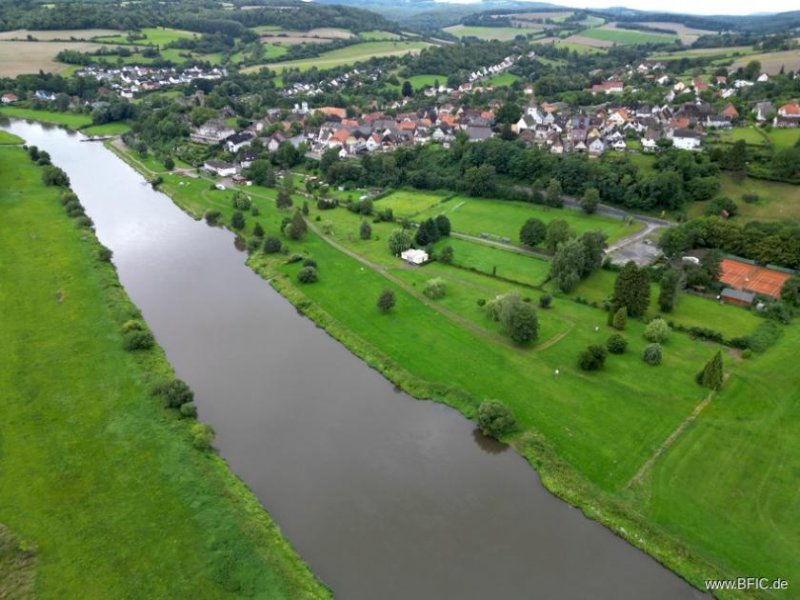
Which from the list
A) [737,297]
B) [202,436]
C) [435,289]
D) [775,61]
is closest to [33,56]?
[435,289]

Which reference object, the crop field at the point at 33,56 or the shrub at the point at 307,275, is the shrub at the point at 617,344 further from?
the crop field at the point at 33,56

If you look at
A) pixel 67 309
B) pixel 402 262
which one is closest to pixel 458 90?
pixel 402 262

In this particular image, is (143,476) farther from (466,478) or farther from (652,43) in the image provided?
(652,43)

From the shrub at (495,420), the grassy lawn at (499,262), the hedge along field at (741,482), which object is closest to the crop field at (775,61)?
the grassy lawn at (499,262)

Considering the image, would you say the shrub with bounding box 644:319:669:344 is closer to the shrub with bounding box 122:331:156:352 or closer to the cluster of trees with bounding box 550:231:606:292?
the cluster of trees with bounding box 550:231:606:292

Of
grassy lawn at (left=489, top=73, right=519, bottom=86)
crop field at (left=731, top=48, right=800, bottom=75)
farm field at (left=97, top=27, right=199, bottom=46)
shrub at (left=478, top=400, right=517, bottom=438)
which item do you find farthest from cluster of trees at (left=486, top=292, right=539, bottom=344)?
farm field at (left=97, top=27, right=199, bottom=46)
